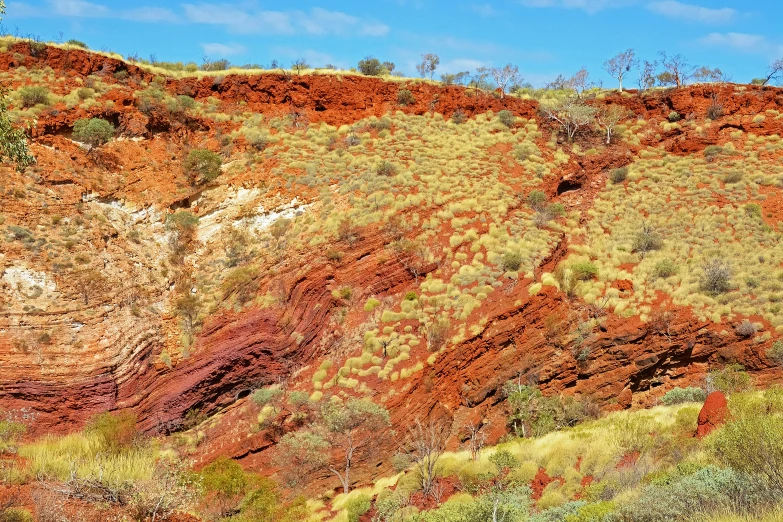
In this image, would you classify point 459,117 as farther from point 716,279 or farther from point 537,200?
point 716,279

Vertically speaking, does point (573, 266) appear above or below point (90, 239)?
below

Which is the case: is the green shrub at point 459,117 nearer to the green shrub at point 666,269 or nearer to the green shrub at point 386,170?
the green shrub at point 386,170

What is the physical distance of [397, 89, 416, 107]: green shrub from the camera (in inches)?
1403

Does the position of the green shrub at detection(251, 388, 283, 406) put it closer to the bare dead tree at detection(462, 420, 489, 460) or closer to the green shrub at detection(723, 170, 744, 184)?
the bare dead tree at detection(462, 420, 489, 460)

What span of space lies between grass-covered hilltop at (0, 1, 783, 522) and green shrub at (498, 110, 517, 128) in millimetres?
163

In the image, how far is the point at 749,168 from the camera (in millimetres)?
29828

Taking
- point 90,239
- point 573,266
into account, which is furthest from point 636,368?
point 90,239

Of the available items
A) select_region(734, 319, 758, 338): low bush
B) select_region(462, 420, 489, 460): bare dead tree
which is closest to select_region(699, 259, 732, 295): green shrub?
select_region(734, 319, 758, 338): low bush

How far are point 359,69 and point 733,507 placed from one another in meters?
35.0

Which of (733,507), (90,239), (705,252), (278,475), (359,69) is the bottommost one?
(278,475)

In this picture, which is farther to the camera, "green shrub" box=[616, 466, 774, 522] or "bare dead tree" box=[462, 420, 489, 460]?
"bare dead tree" box=[462, 420, 489, 460]

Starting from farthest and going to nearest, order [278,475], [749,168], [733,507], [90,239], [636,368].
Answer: [749,168] → [90,239] → [636,368] → [278,475] → [733,507]

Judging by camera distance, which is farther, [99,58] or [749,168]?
[99,58]

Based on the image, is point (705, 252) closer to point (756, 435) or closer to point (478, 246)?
point (478, 246)
